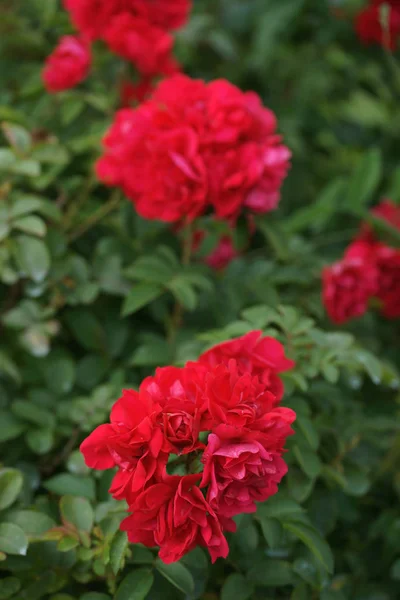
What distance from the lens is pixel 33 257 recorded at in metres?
1.15

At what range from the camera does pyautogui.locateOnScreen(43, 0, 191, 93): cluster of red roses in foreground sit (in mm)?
1359

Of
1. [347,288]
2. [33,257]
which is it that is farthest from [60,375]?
[347,288]

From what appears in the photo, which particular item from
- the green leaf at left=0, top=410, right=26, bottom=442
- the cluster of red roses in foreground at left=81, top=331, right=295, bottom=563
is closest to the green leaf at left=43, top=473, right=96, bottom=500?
the green leaf at left=0, top=410, right=26, bottom=442

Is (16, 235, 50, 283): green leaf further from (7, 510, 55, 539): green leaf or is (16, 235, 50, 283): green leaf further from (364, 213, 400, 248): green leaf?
(364, 213, 400, 248): green leaf

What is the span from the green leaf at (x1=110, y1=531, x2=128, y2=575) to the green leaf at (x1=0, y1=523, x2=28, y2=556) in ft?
0.37

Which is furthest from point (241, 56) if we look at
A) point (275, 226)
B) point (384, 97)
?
point (275, 226)

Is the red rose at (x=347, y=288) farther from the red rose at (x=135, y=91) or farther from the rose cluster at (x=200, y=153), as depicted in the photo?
the red rose at (x=135, y=91)

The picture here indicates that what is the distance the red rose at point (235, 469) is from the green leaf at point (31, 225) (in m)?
0.56

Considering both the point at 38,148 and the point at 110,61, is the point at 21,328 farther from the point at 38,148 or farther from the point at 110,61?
the point at 110,61

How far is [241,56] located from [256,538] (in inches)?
59.1

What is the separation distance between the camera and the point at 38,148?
4.22ft

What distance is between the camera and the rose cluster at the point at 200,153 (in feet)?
3.49

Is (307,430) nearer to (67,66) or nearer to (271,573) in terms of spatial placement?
(271,573)

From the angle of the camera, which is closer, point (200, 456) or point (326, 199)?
point (200, 456)
